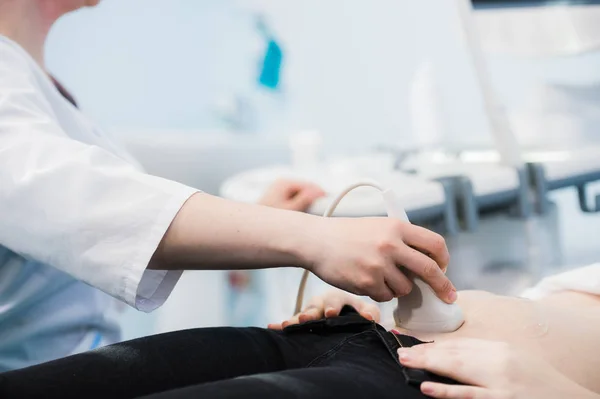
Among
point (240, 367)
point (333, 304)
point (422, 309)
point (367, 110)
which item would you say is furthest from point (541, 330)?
point (367, 110)

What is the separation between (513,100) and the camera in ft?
4.73

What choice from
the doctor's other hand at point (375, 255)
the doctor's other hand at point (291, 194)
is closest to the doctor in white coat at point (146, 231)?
the doctor's other hand at point (375, 255)

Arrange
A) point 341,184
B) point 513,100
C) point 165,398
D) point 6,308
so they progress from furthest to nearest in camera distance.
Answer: point 513,100, point 341,184, point 6,308, point 165,398

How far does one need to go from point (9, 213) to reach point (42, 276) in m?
0.26

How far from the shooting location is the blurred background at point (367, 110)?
117 centimetres

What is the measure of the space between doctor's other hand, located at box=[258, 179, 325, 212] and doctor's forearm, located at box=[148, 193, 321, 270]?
37 cm

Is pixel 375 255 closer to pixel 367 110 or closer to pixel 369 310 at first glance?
pixel 369 310

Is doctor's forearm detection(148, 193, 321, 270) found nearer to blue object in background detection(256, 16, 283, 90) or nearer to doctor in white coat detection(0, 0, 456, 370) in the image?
doctor in white coat detection(0, 0, 456, 370)

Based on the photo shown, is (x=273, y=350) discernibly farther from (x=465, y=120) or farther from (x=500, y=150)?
(x=465, y=120)

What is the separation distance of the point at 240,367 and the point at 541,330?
1.22ft

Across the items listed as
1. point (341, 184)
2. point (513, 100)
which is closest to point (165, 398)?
point (341, 184)

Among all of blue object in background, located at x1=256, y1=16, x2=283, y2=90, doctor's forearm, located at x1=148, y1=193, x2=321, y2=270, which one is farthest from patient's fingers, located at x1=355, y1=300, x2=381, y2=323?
blue object in background, located at x1=256, y1=16, x2=283, y2=90

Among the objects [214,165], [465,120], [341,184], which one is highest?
[341,184]

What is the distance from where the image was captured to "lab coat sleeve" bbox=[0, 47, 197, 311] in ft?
2.50
